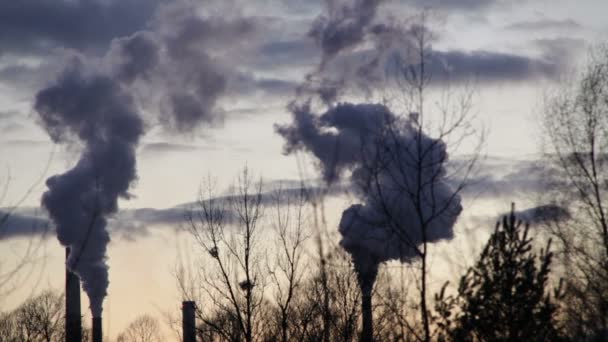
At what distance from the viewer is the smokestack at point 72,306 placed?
38000 mm

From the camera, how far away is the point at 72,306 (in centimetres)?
3884

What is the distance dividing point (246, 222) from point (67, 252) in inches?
807

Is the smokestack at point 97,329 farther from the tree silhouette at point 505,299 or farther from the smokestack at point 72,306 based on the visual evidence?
the tree silhouette at point 505,299

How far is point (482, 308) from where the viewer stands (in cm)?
1068

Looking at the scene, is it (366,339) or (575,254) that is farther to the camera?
(366,339)

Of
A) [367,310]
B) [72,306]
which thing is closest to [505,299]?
[367,310]

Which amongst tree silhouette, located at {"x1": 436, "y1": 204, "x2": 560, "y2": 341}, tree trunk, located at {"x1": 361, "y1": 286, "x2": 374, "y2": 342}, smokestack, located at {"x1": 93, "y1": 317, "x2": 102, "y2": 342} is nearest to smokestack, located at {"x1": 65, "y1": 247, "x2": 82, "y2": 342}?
smokestack, located at {"x1": 93, "y1": 317, "x2": 102, "y2": 342}

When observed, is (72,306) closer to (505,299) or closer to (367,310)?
(367,310)

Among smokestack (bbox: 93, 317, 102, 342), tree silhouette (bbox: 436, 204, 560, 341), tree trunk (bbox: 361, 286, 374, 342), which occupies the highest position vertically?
tree silhouette (bbox: 436, 204, 560, 341)

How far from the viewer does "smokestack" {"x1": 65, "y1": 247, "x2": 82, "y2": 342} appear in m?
38.0

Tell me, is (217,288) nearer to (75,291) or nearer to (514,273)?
(514,273)

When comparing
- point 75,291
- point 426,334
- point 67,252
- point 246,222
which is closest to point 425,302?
point 426,334

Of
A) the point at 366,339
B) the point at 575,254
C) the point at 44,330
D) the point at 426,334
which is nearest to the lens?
the point at 426,334

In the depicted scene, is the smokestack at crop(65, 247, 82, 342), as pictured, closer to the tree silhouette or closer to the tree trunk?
the tree trunk
